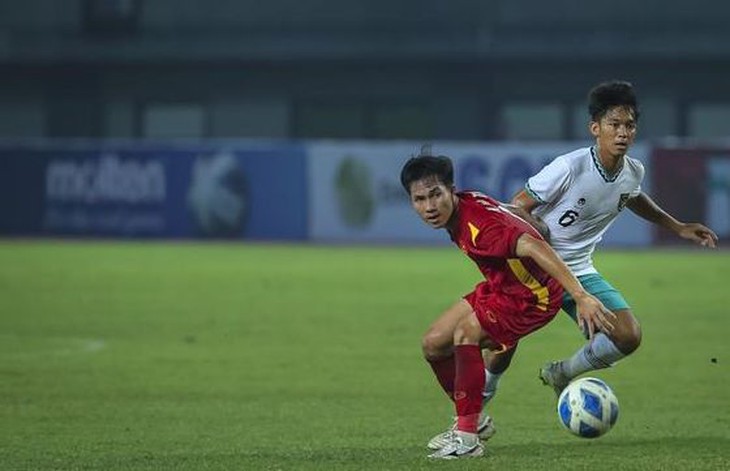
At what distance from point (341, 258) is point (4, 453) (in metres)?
19.6

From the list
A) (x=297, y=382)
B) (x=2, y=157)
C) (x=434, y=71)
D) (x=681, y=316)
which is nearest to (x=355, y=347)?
(x=297, y=382)

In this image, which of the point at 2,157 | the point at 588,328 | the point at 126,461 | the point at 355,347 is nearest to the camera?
the point at 588,328

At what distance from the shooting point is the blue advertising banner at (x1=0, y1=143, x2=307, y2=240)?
33.4 metres

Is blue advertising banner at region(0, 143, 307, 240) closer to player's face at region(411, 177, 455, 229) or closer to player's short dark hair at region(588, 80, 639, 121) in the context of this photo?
player's short dark hair at region(588, 80, 639, 121)

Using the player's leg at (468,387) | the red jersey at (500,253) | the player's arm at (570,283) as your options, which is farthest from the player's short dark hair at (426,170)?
the player's leg at (468,387)

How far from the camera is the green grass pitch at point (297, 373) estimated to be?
380 inches

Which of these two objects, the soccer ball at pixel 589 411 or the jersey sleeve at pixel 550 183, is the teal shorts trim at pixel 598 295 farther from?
the soccer ball at pixel 589 411

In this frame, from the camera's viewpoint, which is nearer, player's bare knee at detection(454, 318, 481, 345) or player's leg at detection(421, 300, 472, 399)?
player's bare knee at detection(454, 318, 481, 345)

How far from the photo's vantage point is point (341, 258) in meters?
29.1

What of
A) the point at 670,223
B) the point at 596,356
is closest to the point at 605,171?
the point at 670,223

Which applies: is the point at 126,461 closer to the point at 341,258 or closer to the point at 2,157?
the point at 341,258

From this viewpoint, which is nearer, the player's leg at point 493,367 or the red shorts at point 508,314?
the red shorts at point 508,314

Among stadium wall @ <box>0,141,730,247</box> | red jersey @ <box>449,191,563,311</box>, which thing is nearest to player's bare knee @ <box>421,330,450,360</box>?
red jersey @ <box>449,191,563,311</box>

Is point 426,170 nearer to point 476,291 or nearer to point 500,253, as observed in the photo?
point 500,253
